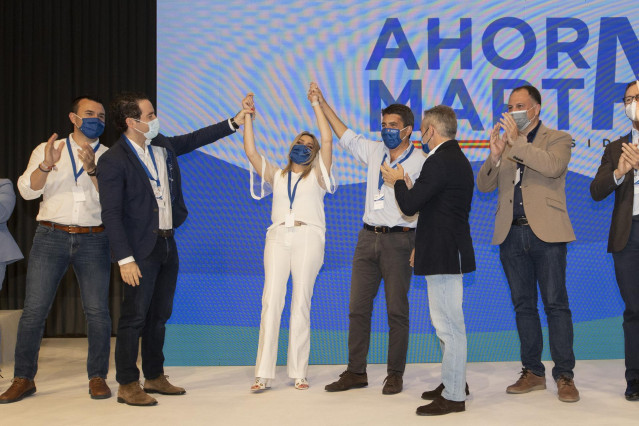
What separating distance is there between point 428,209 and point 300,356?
133 centimetres

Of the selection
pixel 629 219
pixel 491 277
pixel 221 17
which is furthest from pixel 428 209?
pixel 221 17

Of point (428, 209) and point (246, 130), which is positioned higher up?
point (246, 130)

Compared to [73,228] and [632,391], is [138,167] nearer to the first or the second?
[73,228]

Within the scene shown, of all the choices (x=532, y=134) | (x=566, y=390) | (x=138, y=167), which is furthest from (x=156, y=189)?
(x=566, y=390)

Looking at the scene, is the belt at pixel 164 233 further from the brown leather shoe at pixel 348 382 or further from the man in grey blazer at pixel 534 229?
the man in grey blazer at pixel 534 229

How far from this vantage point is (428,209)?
344 cm

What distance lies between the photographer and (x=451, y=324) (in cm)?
342

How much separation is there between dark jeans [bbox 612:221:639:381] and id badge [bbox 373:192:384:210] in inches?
56.0

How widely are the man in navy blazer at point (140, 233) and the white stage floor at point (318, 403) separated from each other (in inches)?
8.0

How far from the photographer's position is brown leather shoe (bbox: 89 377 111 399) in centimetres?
382

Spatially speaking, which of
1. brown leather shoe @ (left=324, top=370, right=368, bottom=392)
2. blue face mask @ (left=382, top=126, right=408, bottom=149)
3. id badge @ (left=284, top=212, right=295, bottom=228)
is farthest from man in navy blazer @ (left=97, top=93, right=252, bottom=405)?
blue face mask @ (left=382, top=126, right=408, bottom=149)

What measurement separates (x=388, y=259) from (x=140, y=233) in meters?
1.49

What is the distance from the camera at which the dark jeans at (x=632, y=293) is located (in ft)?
12.4

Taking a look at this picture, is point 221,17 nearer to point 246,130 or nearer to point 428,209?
point 246,130
